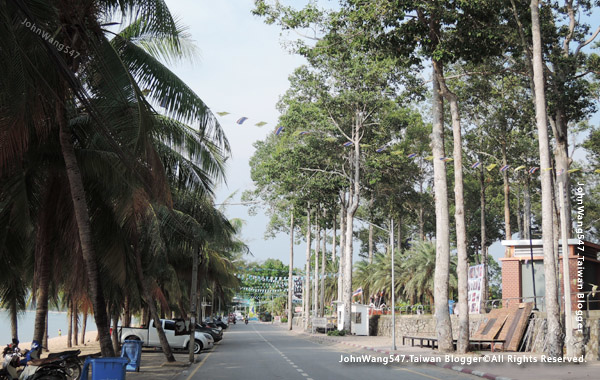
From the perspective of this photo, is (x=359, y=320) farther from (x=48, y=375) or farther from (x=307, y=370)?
(x=48, y=375)

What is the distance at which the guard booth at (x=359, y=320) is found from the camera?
47.1 meters

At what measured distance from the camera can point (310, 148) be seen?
46.7 meters

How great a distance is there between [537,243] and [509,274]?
8.10 feet

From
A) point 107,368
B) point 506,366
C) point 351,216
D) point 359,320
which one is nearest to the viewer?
point 107,368

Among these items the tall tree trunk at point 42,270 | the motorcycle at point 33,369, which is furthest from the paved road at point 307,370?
the motorcycle at point 33,369

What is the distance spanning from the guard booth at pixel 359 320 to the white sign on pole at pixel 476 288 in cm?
1035

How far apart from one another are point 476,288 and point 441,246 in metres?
13.6

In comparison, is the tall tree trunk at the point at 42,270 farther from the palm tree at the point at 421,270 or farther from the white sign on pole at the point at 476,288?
the palm tree at the point at 421,270

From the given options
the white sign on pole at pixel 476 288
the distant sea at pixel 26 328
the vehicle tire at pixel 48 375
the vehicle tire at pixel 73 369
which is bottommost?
the distant sea at pixel 26 328

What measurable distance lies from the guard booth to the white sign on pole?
10350 millimetres

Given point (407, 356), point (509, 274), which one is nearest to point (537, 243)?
point (509, 274)

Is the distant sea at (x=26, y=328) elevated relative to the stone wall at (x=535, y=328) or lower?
lower

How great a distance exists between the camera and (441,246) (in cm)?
2616

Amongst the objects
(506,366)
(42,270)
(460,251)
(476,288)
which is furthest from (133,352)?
(476,288)
